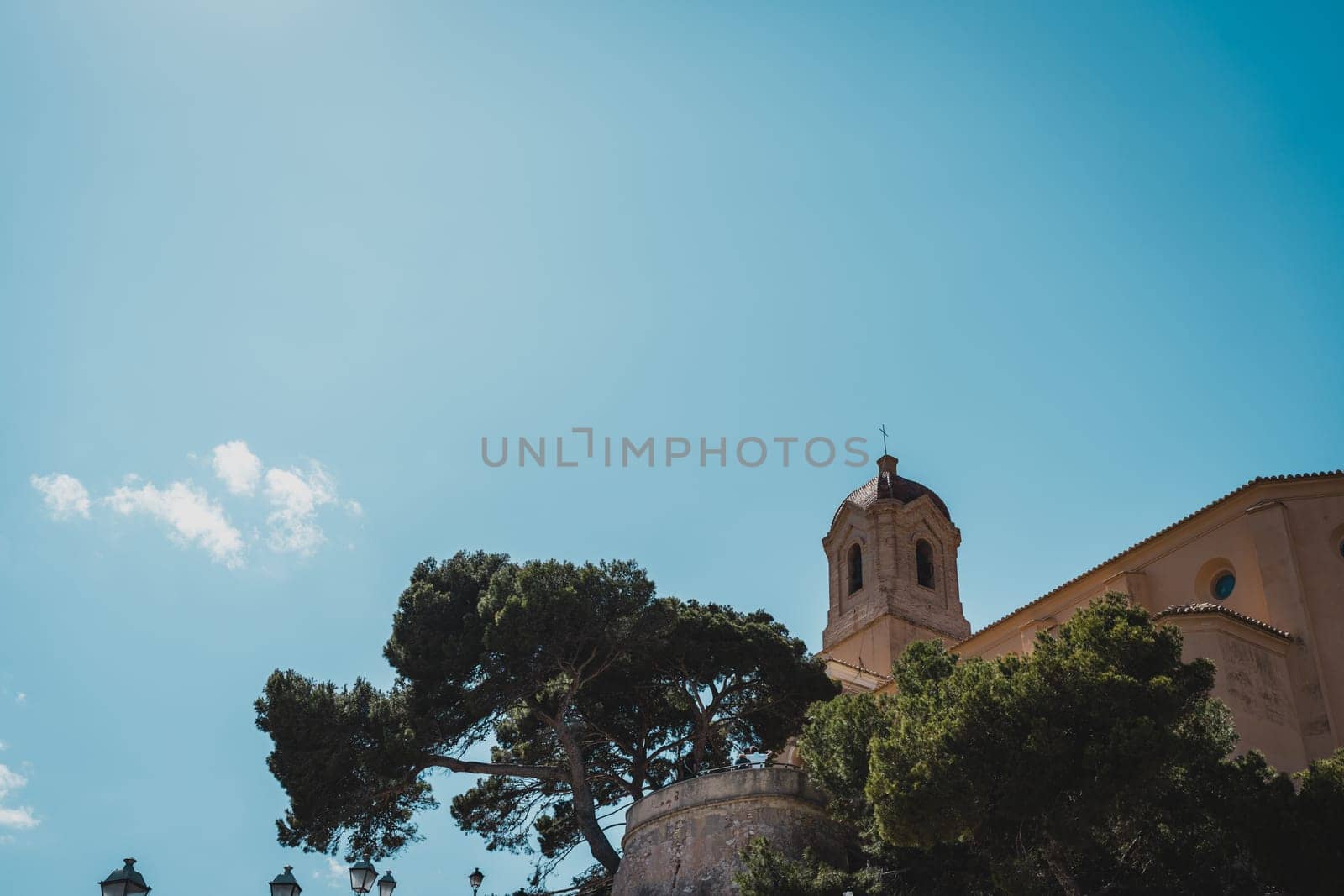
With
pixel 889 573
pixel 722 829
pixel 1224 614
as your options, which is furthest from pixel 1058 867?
pixel 889 573

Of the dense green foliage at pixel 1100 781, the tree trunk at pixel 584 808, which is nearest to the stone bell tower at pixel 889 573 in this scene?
the tree trunk at pixel 584 808

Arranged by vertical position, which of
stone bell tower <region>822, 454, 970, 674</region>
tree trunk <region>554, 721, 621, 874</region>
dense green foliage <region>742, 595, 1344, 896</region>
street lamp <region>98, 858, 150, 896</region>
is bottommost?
street lamp <region>98, 858, 150, 896</region>

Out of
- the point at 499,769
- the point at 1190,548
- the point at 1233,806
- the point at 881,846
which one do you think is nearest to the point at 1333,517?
the point at 1190,548

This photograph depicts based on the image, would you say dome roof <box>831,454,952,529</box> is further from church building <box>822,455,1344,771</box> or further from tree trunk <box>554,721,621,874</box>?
tree trunk <box>554,721,621,874</box>

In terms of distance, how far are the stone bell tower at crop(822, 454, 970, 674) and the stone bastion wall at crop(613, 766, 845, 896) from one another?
42.2 ft

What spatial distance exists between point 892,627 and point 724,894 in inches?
617

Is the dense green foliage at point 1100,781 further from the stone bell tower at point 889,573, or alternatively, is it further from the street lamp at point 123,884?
the stone bell tower at point 889,573

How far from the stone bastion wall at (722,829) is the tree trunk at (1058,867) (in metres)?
5.84

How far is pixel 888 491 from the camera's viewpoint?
36.7 meters

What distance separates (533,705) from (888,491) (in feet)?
56.6

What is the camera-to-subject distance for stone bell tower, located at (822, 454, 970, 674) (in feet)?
109

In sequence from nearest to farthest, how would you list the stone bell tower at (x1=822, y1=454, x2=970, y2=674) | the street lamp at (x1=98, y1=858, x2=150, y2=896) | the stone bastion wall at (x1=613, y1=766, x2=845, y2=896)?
the street lamp at (x1=98, y1=858, x2=150, y2=896) < the stone bastion wall at (x1=613, y1=766, x2=845, y2=896) < the stone bell tower at (x1=822, y1=454, x2=970, y2=674)

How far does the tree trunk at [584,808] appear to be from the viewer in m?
22.0

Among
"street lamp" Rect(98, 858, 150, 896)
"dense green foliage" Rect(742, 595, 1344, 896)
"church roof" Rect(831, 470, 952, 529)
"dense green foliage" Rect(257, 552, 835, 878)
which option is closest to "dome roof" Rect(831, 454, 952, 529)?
"church roof" Rect(831, 470, 952, 529)
